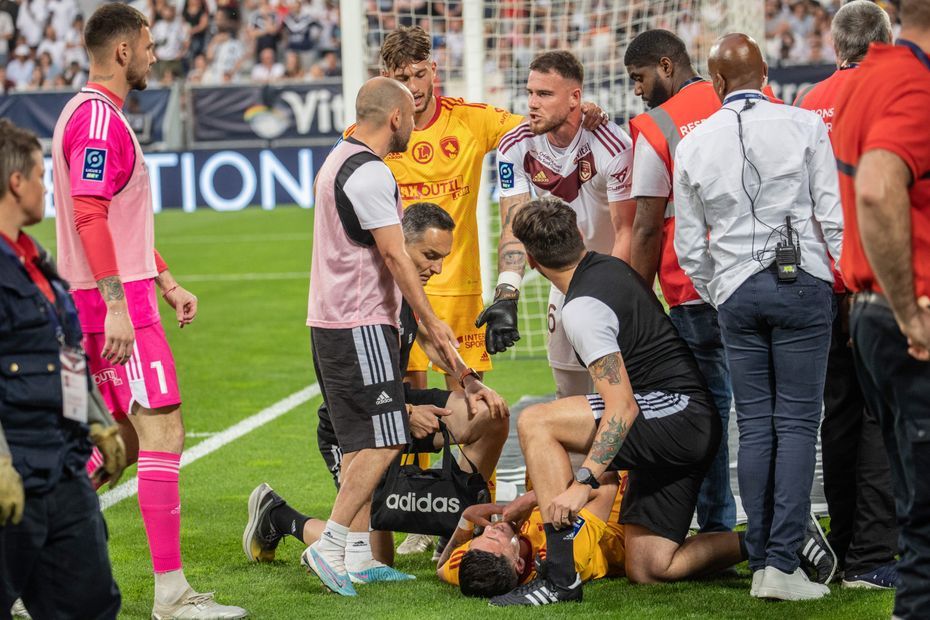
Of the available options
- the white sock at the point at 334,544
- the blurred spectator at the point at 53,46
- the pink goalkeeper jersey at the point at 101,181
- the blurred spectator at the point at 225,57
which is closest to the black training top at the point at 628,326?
the white sock at the point at 334,544

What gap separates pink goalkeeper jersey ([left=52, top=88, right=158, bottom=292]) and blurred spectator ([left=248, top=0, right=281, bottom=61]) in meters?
20.9

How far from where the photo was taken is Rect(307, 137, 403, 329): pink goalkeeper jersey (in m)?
4.55

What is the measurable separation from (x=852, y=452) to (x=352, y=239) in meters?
2.01

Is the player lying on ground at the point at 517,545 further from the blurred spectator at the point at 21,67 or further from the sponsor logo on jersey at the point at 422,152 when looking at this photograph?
the blurred spectator at the point at 21,67

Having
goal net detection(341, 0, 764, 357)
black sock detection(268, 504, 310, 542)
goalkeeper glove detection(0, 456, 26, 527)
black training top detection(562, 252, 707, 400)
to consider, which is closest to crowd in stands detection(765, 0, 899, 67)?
goal net detection(341, 0, 764, 357)

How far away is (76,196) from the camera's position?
4219mm

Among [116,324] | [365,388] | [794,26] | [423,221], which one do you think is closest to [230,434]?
[423,221]

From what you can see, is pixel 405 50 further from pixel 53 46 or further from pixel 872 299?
pixel 53 46

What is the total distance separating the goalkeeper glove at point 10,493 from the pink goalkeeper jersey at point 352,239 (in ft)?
6.29

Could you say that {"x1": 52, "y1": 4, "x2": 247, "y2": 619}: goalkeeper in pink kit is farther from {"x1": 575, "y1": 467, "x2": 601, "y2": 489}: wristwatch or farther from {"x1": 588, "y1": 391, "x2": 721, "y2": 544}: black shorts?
{"x1": 588, "y1": 391, "x2": 721, "y2": 544}: black shorts

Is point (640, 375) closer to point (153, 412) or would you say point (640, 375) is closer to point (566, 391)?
point (566, 391)

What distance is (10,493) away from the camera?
9.28ft

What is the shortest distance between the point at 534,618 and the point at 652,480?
0.78 meters

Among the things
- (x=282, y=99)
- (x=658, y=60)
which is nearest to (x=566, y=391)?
(x=658, y=60)
